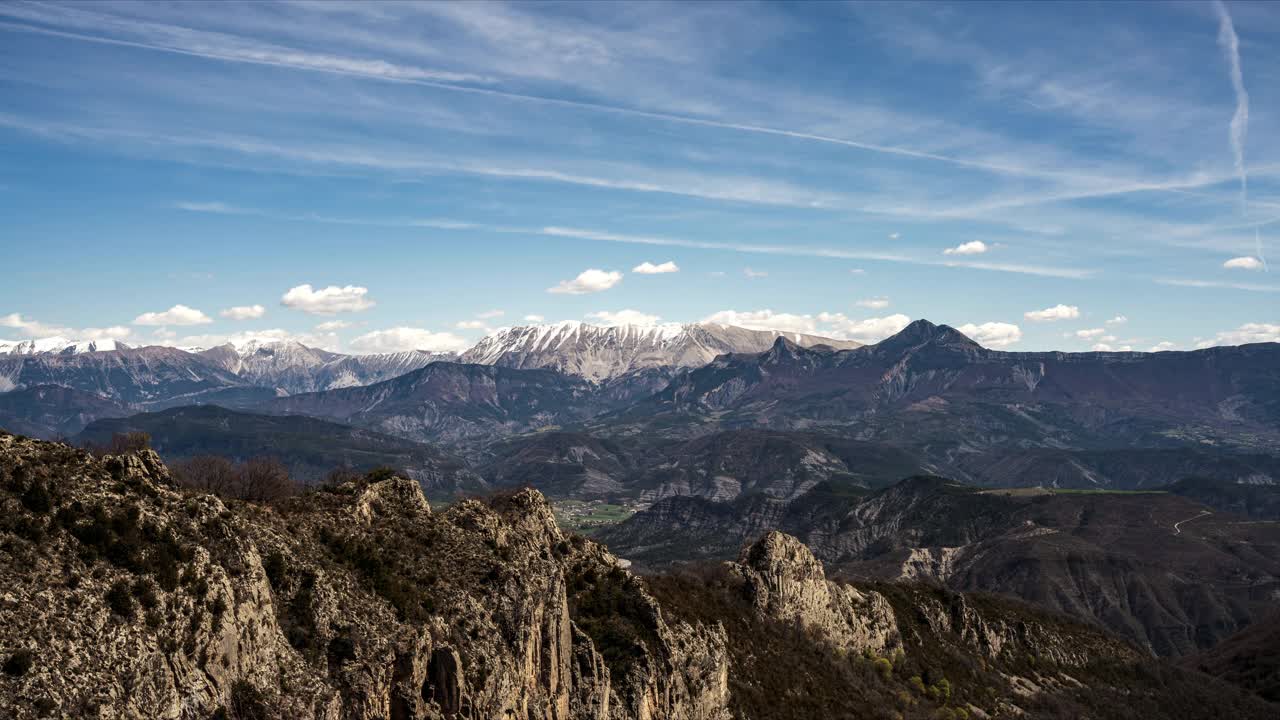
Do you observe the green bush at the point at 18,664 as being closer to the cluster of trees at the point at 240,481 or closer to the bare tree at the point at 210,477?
the cluster of trees at the point at 240,481

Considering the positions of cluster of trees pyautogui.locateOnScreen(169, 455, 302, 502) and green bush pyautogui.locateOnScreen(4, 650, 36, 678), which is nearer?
green bush pyautogui.locateOnScreen(4, 650, 36, 678)

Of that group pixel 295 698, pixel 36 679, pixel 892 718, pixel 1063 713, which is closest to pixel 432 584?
pixel 295 698

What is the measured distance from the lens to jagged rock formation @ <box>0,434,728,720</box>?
35219 mm

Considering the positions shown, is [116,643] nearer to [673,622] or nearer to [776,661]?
[673,622]

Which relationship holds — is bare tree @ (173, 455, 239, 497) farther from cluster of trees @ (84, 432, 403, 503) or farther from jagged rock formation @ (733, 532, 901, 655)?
jagged rock formation @ (733, 532, 901, 655)

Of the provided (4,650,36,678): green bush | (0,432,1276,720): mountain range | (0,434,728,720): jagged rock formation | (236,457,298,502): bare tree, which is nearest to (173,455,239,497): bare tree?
(236,457,298,502): bare tree

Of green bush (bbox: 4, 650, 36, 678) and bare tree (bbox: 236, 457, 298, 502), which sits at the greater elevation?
green bush (bbox: 4, 650, 36, 678)

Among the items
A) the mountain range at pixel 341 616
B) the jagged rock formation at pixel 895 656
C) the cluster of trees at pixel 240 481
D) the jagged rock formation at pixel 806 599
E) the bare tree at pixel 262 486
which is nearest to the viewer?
the mountain range at pixel 341 616

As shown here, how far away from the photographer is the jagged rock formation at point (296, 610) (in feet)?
116

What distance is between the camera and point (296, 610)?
47.2 meters

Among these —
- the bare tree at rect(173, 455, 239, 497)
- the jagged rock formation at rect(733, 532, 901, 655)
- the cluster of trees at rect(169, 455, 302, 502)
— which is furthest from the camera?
the jagged rock formation at rect(733, 532, 901, 655)

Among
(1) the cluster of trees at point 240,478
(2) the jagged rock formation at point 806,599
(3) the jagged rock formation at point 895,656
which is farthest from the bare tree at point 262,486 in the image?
(2) the jagged rock formation at point 806,599

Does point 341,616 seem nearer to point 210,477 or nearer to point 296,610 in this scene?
point 296,610

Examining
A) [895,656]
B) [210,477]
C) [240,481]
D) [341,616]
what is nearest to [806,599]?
[895,656]
